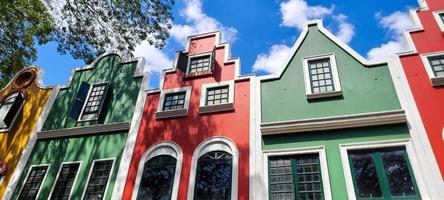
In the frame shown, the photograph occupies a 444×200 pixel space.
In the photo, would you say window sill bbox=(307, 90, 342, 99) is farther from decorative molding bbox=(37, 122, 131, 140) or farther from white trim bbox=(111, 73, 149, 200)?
decorative molding bbox=(37, 122, 131, 140)

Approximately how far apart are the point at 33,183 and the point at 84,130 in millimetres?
2862

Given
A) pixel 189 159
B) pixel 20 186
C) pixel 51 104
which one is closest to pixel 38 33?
pixel 51 104

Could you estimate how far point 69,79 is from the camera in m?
15.8

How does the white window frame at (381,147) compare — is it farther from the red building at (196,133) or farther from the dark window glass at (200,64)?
the dark window glass at (200,64)

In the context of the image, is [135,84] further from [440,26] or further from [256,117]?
[440,26]

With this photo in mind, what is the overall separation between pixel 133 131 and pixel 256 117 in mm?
5200

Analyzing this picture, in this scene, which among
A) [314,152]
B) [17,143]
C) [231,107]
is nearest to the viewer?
[314,152]

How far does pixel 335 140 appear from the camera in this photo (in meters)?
9.84

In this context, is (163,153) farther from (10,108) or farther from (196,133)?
(10,108)

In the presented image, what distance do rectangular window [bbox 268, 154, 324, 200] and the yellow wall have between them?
1123cm

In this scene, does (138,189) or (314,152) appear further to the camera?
(138,189)

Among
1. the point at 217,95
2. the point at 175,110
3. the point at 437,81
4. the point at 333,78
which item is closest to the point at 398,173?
the point at 437,81

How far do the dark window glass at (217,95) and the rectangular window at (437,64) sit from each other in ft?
24.8

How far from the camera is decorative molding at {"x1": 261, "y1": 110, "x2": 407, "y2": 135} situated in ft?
31.2
